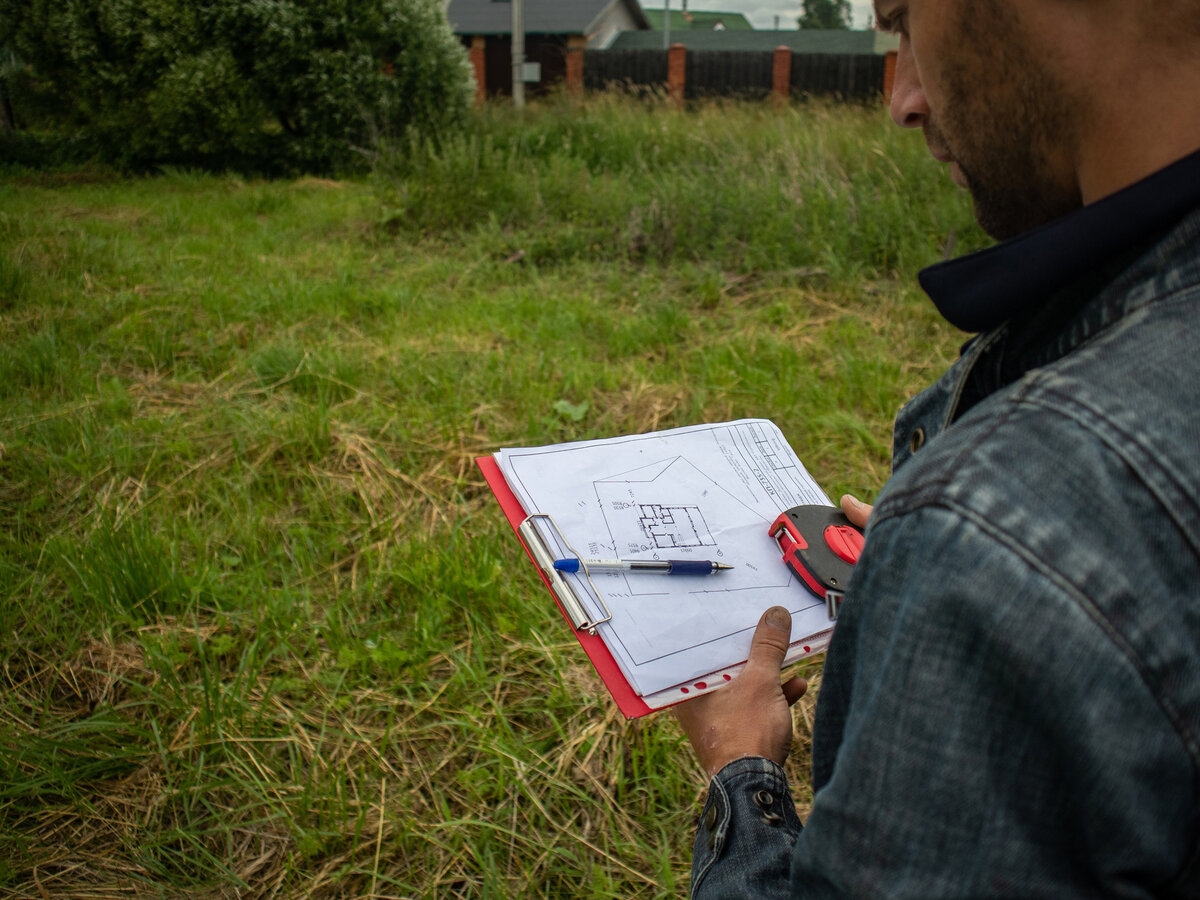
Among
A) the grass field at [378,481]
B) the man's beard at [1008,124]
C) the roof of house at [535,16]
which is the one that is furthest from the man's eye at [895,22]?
the roof of house at [535,16]

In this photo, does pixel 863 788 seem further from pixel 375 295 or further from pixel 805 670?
pixel 375 295

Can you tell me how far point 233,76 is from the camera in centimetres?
928

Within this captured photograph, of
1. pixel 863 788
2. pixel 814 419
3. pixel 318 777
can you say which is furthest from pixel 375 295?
pixel 863 788

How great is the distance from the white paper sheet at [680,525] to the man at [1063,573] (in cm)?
50

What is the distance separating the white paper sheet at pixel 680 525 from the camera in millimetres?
1165

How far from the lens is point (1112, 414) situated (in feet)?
1.81

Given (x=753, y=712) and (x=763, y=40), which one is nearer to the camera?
(x=753, y=712)

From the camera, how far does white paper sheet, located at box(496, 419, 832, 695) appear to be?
1.17m

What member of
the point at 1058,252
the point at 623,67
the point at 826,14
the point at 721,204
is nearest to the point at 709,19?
the point at 826,14

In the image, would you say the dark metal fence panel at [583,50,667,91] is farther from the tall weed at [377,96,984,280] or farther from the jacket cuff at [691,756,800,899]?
the jacket cuff at [691,756,800,899]

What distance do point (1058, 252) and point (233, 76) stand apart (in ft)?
34.6

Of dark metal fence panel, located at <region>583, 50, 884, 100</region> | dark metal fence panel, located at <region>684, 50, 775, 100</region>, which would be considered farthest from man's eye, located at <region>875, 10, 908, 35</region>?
dark metal fence panel, located at <region>684, 50, 775, 100</region>

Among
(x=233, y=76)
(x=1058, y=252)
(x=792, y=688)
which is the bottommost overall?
(x=792, y=688)

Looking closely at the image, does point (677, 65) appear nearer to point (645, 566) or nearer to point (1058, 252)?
point (645, 566)
